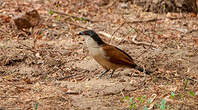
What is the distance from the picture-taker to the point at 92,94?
17.1ft

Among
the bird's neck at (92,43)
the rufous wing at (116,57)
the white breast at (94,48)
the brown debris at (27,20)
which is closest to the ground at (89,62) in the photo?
the brown debris at (27,20)

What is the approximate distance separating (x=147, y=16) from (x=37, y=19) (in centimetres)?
305

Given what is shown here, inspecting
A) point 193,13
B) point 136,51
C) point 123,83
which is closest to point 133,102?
point 123,83

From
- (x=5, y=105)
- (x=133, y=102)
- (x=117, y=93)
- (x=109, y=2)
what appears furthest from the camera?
(x=109, y=2)

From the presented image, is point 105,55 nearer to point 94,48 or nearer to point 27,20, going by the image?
point 94,48

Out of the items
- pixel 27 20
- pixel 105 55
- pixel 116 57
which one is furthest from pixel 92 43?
pixel 27 20

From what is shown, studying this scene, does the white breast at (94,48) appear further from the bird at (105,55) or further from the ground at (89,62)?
the ground at (89,62)

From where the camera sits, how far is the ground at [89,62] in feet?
16.2

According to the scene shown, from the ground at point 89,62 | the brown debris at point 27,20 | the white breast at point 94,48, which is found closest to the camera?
the ground at point 89,62

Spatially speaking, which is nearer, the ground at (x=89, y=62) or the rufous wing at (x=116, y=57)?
the ground at (x=89, y=62)

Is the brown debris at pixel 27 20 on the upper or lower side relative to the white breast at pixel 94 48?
upper

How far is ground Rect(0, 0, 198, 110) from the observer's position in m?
4.94

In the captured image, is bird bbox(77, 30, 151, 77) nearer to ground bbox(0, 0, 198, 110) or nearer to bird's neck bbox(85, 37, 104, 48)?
bird's neck bbox(85, 37, 104, 48)

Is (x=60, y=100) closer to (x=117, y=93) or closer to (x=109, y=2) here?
(x=117, y=93)
